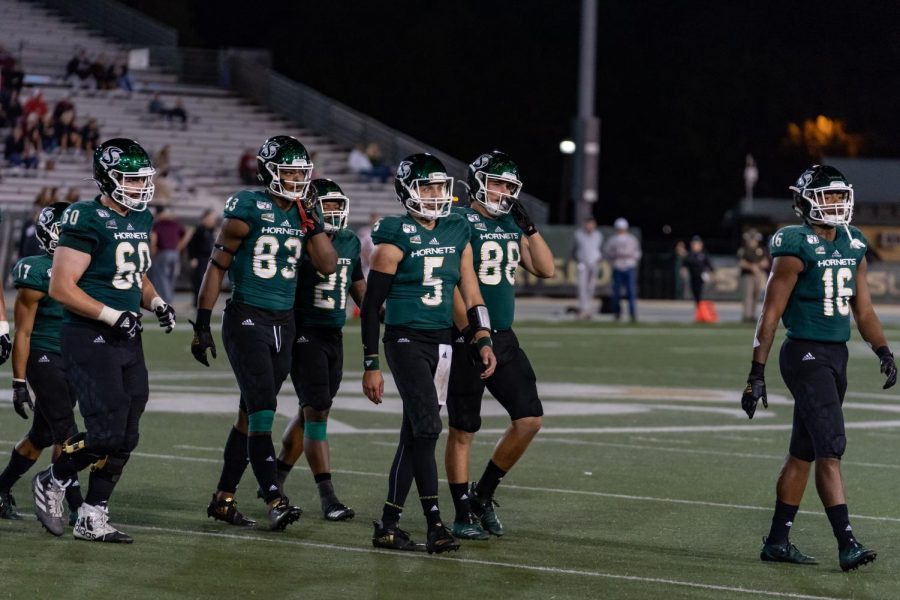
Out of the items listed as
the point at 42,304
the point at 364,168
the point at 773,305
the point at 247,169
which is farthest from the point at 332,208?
the point at 364,168

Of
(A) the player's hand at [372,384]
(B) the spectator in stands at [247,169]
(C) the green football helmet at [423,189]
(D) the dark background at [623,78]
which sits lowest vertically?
(A) the player's hand at [372,384]

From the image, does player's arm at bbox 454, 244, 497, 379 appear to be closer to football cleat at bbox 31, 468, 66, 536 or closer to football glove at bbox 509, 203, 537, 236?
football glove at bbox 509, 203, 537, 236

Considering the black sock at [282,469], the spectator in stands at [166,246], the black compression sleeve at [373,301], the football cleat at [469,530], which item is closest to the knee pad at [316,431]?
the black sock at [282,469]

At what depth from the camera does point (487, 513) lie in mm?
8555

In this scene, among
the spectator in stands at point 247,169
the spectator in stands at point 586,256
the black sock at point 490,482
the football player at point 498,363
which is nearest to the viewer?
the football player at point 498,363

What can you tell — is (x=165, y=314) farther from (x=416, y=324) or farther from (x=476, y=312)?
(x=476, y=312)

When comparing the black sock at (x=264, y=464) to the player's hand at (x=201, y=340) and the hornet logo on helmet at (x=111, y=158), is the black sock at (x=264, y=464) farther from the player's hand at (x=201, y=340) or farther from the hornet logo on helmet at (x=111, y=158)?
the hornet logo on helmet at (x=111, y=158)

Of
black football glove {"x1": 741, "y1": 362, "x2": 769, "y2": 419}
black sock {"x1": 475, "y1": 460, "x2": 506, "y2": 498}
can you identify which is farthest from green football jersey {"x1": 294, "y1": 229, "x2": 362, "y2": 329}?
black football glove {"x1": 741, "y1": 362, "x2": 769, "y2": 419}

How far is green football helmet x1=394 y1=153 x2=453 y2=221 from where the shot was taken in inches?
314

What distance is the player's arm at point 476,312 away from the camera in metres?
8.07

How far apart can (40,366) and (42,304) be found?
13.3 inches

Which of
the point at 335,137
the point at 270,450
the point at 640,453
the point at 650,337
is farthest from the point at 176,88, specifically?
the point at 270,450

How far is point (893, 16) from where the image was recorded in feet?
191

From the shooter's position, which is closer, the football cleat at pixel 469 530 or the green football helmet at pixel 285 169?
the football cleat at pixel 469 530
